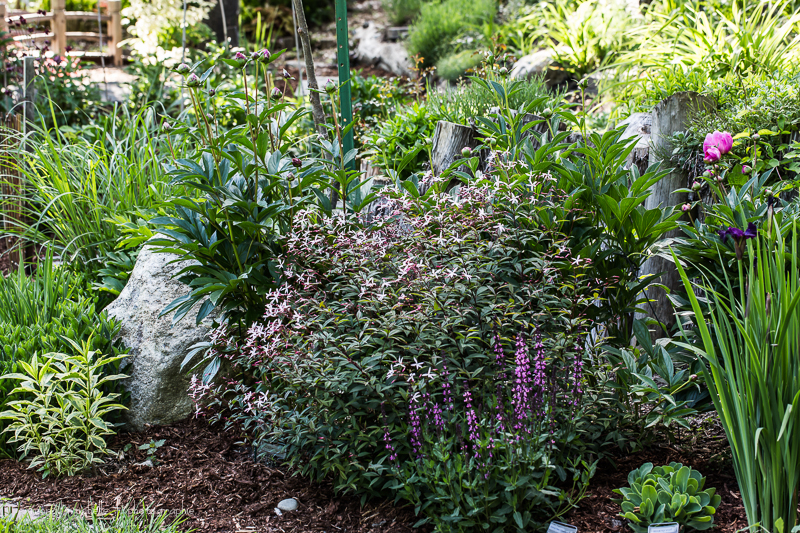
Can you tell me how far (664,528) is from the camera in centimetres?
197

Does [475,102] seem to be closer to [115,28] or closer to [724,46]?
[724,46]

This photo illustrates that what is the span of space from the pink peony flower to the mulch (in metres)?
1.06

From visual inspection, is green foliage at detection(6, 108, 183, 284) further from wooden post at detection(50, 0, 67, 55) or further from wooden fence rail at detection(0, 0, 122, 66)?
wooden post at detection(50, 0, 67, 55)

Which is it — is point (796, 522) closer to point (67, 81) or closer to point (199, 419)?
point (199, 419)

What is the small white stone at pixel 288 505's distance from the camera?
97.0 inches

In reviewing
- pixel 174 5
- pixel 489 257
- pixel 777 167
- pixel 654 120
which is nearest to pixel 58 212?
pixel 489 257

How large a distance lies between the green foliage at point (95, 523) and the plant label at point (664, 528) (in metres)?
1.60

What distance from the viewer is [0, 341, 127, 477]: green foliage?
2721 millimetres

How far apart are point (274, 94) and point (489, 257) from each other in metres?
1.23

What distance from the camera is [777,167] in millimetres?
3100

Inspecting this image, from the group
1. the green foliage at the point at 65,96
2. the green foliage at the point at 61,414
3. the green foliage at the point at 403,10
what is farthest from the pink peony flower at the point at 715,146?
the green foliage at the point at 403,10

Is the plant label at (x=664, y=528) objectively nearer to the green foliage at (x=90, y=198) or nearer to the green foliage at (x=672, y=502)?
the green foliage at (x=672, y=502)

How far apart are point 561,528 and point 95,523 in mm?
1625

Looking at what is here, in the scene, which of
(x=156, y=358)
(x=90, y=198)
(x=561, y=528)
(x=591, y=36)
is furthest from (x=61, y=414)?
(x=591, y=36)
